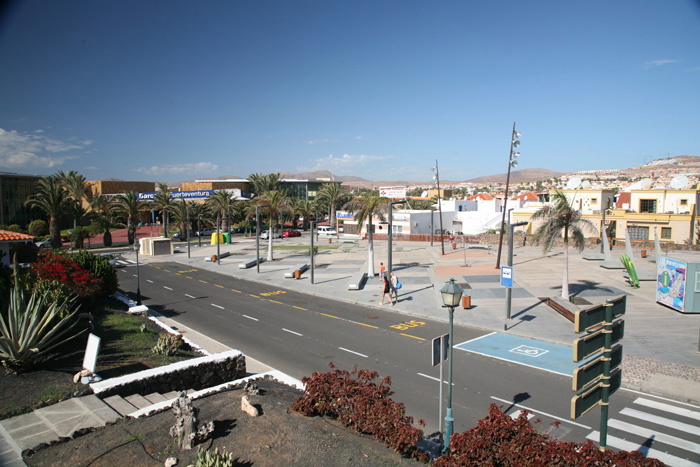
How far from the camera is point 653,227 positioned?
4750cm

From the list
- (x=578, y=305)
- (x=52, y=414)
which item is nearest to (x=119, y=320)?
(x=52, y=414)

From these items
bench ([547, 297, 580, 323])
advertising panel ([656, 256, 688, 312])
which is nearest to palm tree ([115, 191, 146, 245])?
bench ([547, 297, 580, 323])

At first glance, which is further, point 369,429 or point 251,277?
point 251,277

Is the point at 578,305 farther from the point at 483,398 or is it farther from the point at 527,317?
the point at 483,398

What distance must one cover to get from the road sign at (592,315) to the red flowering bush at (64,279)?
13533 millimetres

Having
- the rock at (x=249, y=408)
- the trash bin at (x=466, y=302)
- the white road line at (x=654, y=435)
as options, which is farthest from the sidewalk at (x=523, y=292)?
the rock at (x=249, y=408)

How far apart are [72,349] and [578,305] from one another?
67.7ft

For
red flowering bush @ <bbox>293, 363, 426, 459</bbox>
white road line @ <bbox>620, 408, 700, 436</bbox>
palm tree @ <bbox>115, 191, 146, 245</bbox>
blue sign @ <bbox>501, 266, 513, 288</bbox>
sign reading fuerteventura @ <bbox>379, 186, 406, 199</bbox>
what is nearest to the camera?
red flowering bush @ <bbox>293, 363, 426, 459</bbox>

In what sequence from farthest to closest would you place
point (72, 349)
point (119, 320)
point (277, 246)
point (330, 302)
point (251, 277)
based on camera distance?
point (277, 246)
point (251, 277)
point (330, 302)
point (119, 320)
point (72, 349)

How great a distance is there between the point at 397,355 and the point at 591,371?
9596 millimetres

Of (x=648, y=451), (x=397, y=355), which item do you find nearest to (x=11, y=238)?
(x=397, y=355)

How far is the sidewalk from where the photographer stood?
46.4 ft

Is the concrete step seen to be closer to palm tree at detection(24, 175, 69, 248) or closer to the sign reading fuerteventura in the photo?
palm tree at detection(24, 175, 69, 248)

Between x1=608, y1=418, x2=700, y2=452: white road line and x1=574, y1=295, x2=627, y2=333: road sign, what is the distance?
5.16 metres
